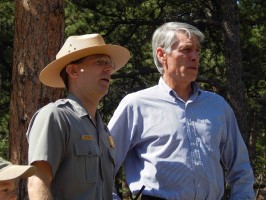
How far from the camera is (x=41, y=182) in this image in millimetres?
2658

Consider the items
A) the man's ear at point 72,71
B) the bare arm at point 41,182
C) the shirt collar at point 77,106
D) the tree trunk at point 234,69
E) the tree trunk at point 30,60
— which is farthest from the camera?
the tree trunk at point 234,69

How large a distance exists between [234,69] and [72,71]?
9948 mm

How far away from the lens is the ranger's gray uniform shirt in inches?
106

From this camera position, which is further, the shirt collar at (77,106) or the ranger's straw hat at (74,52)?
the ranger's straw hat at (74,52)

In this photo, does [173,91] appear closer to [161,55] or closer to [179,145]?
[161,55]


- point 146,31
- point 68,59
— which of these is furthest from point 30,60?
point 146,31

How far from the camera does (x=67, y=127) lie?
9.10ft

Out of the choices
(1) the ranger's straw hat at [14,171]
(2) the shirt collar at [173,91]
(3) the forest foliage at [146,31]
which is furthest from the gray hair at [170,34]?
(3) the forest foliage at [146,31]

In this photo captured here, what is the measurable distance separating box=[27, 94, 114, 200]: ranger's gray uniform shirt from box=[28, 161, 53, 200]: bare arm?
26 millimetres

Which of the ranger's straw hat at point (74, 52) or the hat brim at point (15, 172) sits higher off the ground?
the ranger's straw hat at point (74, 52)

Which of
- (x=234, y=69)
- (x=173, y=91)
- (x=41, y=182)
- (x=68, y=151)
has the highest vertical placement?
(x=173, y=91)

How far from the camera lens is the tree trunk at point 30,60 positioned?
5801 millimetres

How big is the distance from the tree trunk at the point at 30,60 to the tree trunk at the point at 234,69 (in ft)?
23.4

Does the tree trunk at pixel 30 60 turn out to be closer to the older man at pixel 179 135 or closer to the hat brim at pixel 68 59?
the older man at pixel 179 135
